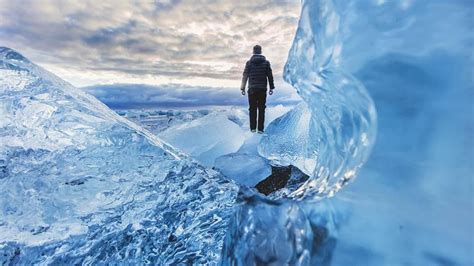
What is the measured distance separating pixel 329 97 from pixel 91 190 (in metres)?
1.32

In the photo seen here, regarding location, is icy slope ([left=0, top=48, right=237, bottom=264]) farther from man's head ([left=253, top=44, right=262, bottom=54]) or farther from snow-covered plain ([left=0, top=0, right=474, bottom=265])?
man's head ([left=253, top=44, right=262, bottom=54])

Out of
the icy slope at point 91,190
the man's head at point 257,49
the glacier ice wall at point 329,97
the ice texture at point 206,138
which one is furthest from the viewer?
the man's head at point 257,49

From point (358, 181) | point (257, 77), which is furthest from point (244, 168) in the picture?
point (257, 77)

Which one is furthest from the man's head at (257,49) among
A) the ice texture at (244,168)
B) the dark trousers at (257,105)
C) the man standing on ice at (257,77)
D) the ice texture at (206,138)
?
the ice texture at (244,168)

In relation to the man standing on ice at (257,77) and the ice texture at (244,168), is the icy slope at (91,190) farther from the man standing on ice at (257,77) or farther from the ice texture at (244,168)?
the man standing on ice at (257,77)

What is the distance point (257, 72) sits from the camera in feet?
20.3

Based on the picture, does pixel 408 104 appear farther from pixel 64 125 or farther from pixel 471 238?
pixel 64 125

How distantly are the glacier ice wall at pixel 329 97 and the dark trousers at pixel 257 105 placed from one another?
4983 millimetres

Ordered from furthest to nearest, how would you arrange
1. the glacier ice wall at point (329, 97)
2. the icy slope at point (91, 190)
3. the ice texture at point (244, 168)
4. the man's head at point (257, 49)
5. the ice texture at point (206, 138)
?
the man's head at point (257, 49) → the ice texture at point (206, 138) → the ice texture at point (244, 168) → the icy slope at point (91, 190) → the glacier ice wall at point (329, 97)

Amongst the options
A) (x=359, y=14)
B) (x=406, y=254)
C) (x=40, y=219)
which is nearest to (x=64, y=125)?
(x=40, y=219)

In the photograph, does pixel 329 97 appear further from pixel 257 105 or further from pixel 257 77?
pixel 257 105

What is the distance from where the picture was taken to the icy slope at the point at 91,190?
1.61 metres

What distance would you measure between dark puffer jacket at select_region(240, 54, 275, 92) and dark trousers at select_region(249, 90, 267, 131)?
3.6 inches

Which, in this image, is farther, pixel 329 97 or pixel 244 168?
pixel 244 168
